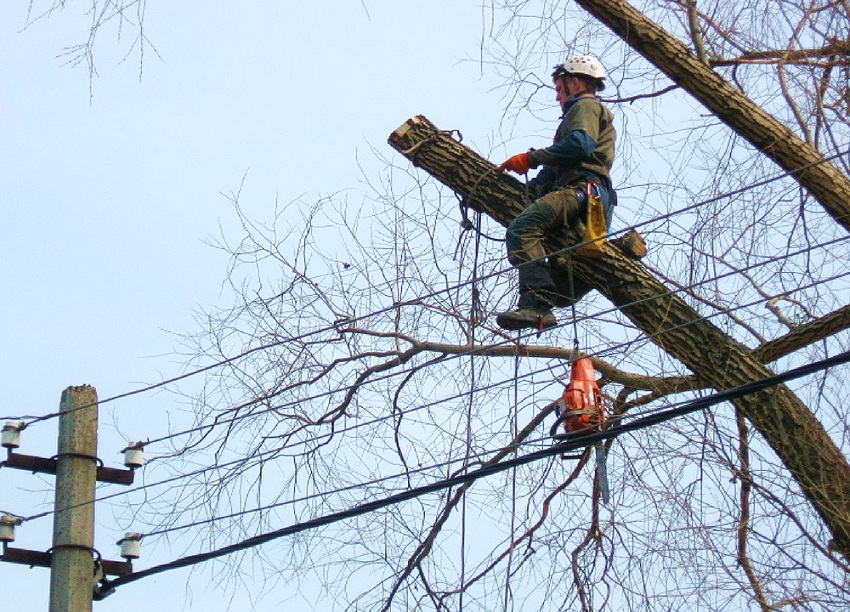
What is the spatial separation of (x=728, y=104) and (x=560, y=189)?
40.5 inches

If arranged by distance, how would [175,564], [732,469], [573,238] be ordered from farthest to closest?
[573,238] → [732,469] → [175,564]

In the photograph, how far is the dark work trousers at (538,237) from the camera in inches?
304

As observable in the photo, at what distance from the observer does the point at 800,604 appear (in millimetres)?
7098

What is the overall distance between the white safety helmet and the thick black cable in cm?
211

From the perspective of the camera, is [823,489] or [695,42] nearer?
[823,489]

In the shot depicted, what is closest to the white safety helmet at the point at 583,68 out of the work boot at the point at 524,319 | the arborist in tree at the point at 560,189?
the arborist in tree at the point at 560,189

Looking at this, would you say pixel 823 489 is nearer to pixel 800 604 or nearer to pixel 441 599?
pixel 800 604

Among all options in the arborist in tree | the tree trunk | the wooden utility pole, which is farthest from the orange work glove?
the wooden utility pole

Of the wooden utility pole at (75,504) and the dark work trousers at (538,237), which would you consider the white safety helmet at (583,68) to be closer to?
the dark work trousers at (538,237)

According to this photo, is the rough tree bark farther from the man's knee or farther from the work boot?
the work boot

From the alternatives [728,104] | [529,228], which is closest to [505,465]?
[529,228]

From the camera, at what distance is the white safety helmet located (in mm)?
8148

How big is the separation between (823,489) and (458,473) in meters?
1.72

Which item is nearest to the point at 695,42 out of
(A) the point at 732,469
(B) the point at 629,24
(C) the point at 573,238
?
(B) the point at 629,24
